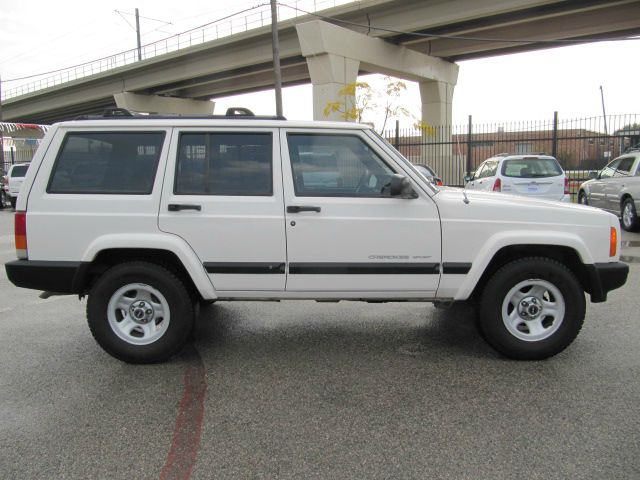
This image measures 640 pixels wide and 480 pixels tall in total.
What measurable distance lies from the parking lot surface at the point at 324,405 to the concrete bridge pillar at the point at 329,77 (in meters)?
21.1

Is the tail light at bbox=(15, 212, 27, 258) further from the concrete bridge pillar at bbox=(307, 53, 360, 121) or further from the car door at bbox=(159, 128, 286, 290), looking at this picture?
the concrete bridge pillar at bbox=(307, 53, 360, 121)

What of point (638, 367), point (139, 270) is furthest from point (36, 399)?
point (638, 367)

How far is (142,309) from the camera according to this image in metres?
4.38

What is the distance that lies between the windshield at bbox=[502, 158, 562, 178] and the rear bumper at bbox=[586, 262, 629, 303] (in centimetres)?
859

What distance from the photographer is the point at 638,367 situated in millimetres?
4168

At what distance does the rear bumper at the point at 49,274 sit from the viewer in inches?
167

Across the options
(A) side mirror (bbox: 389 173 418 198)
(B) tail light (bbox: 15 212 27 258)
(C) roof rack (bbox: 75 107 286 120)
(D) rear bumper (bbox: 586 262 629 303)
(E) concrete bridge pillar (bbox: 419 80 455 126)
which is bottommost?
(D) rear bumper (bbox: 586 262 629 303)

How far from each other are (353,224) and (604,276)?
78.1 inches

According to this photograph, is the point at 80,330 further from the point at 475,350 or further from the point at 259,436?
the point at 475,350

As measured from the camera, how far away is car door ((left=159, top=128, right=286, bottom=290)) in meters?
4.21

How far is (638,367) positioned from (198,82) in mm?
41014

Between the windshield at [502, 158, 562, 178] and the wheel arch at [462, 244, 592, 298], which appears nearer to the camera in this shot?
the wheel arch at [462, 244, 592, 298]

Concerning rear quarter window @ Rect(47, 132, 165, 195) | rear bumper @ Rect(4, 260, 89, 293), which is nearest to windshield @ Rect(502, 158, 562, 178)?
rear quarter window @ Rect(47, 132, 165, 195)

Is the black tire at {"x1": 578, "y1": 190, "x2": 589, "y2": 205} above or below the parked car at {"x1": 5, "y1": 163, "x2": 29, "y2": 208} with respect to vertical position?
below
